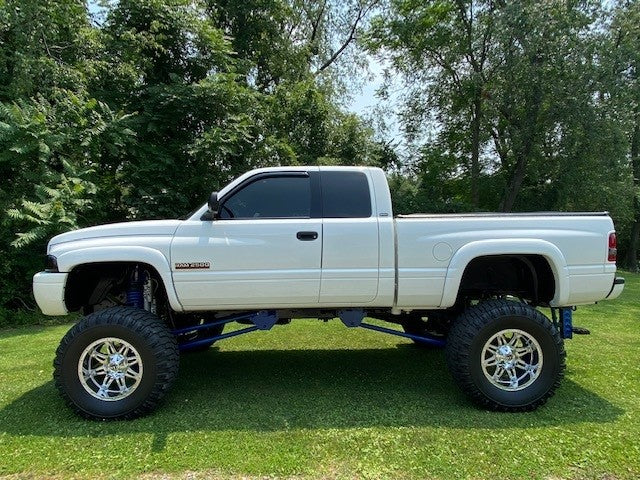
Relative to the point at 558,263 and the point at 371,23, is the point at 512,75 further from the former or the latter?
the point at 558,263

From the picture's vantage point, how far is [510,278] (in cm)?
450

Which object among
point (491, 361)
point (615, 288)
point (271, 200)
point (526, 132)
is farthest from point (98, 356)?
point (526, 132)

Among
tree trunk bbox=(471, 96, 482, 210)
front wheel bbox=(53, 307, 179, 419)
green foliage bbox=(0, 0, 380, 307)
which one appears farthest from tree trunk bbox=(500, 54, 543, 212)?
front wheel bbox=(53, 307, 179, 419)

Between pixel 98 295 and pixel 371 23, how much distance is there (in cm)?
1850

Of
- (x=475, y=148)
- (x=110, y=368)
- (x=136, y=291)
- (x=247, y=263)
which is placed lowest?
(x=110, y=368)

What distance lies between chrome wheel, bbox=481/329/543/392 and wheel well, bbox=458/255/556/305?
528 mm

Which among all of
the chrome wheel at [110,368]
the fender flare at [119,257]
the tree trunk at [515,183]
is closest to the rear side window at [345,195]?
the fender flare at [119,257]

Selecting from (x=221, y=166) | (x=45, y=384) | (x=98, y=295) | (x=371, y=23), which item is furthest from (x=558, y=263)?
(x=371, y=23)

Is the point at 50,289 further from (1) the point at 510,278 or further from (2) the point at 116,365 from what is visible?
(1) the point at 510,278

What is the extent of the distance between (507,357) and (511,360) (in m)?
0.05

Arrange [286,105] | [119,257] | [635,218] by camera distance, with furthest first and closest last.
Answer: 1. [635,218]
2. [286,105]
3. [119,257]

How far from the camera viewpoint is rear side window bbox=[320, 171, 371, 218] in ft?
13.4

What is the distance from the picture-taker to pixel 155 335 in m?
3.85

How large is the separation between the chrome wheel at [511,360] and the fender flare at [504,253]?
0.54 metres
